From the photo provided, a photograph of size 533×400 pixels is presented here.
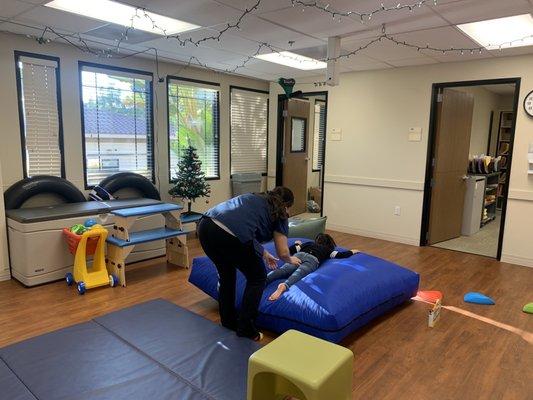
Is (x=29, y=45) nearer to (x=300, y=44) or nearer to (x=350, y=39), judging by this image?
(x=300, y=44)

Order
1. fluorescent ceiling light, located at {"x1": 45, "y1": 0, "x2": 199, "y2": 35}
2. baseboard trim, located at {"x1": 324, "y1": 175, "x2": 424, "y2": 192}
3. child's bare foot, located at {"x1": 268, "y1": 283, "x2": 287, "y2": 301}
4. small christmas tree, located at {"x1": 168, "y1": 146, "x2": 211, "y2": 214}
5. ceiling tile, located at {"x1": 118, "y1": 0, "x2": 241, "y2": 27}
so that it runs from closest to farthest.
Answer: child's bare foot, located at {"x1": 268, "y1": 283, "x2": 287, "y2": 301}, ceiling tile, located at {"x1": 118, "y1": 0, "x2": 241, "y2": 27}, fluorescent ceiling light, located at {"x1": 45, "y1": 0, "x2": 199, "y2": 35}, small christmas tree, located at {"x1": 168, "y1": 146, "x2": 211, "y2": 214}, baseboard trim, located at {"x1": 324, "y1": 175, "x2": 424, "y2": 192}

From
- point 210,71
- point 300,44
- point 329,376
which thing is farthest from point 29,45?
point 329,376

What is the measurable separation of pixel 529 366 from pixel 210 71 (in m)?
5.22

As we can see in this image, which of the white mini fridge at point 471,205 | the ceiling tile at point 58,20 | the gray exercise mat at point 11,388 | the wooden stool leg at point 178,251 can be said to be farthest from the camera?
the white mini fridge at point 471,205

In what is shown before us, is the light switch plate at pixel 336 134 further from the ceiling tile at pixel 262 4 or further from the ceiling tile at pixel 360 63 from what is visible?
the ceiling tile at pixel 262 4

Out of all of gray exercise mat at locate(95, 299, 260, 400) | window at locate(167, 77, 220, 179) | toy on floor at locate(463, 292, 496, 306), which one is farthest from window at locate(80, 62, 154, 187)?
toy on floor at locate(463, 292, 496, 306)

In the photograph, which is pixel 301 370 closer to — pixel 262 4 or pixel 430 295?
pixel 430 295

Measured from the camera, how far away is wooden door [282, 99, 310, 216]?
6.93 metres

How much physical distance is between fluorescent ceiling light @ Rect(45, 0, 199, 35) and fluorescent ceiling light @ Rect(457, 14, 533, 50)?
8.67 ft

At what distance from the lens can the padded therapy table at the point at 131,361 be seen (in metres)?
2.13

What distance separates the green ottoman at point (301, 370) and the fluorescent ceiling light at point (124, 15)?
2.87m

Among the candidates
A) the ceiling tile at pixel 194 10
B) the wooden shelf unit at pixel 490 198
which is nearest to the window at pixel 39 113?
the ceiling tile at pixel 194 10

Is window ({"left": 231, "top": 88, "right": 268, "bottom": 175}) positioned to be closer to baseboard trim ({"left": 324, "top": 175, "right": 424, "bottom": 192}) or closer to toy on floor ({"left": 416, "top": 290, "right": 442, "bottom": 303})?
baseboard trim ({"left": 324, "top": 175, "right": 424, "bottom": 192})

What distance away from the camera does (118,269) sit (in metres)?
3.88
